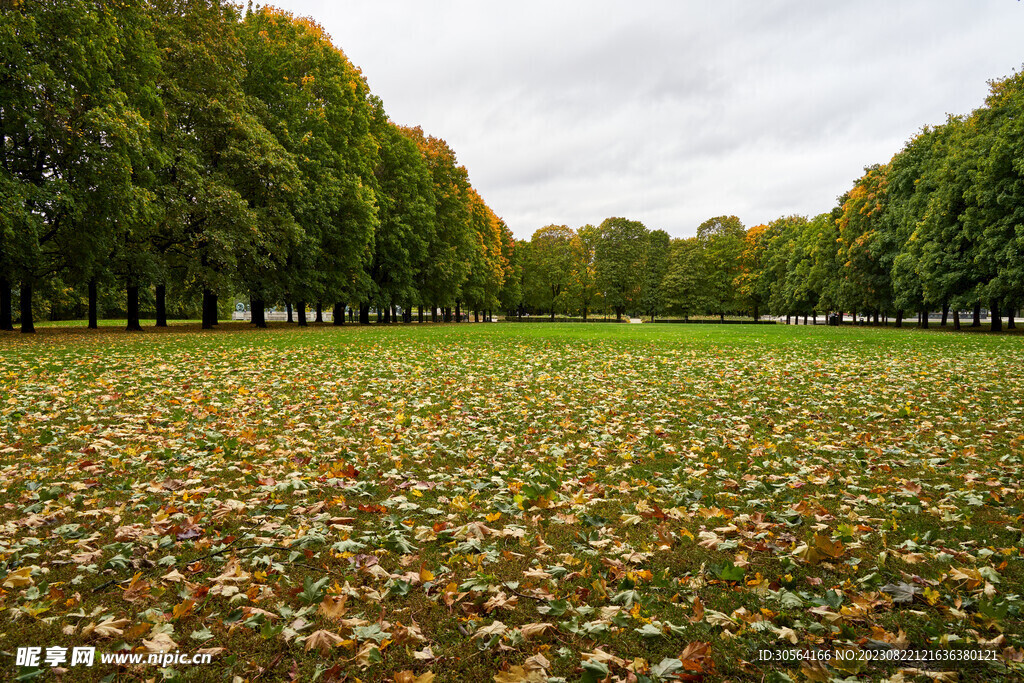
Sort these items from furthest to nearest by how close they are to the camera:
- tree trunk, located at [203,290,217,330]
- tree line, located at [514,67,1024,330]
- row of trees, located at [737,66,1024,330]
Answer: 1. tree trunk, located at [203,290,217,330]
2. tree line, located at [514,67,1024,330]
3. row of trees, located at [737,66,1024,330]

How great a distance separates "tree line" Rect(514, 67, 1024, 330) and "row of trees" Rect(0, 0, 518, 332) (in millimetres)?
38237

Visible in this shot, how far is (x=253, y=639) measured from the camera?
303cm

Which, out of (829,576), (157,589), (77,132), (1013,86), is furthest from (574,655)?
(1013,86)

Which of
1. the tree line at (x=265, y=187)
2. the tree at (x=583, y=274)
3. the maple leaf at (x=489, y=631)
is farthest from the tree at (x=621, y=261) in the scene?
the maple leaf at (x=489, y=631)

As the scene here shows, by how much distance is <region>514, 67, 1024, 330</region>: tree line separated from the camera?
30.3 meters

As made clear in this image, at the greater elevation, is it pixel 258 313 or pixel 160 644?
pixel 258 313

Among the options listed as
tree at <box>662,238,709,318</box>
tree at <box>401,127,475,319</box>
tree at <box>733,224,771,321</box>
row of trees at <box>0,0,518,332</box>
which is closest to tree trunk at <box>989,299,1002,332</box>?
tree at <box>401,127,475,319</box>

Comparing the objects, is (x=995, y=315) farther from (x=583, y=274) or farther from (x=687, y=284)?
(x=583, y=274)

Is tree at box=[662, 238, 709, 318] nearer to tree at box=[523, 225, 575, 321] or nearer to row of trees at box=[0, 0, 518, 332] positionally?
tree at box=[523, 225, 575, 321]

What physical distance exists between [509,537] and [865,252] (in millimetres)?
53677

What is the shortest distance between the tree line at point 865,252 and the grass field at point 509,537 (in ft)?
96.9

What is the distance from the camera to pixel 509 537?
14.6 feet

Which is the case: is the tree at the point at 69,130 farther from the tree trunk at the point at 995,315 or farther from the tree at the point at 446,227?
the tree trunk at the point at 995,315

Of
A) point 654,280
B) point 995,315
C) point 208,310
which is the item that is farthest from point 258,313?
point 654,280
